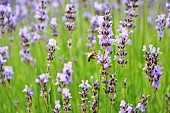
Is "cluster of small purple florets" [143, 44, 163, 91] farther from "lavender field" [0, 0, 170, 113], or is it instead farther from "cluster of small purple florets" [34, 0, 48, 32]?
"cluster of small purple florets" [34, 0, 48, 32]

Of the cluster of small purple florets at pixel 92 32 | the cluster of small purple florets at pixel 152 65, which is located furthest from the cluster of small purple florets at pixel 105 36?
the cluster of small purple florets at pixel 92 32

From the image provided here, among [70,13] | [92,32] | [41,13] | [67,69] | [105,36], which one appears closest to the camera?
[105,36]

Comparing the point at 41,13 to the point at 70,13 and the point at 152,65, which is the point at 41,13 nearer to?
the point at 70,13

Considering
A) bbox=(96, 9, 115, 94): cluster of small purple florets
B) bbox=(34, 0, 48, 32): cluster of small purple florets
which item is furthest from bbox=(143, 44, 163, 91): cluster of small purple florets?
bbox=(34, 0, 48, 32): cluster of small purple florets

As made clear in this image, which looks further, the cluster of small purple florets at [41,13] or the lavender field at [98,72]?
the cluster of small purple florets at [41,13]

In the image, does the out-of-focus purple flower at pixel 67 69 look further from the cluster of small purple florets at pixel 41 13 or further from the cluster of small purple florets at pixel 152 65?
the cluster of small purple florets at pixel 41 13

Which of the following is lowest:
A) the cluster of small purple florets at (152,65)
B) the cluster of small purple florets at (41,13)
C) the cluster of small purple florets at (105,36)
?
the cluster of small purple florets at (152,65)

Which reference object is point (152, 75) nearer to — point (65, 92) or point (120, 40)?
point (120, 40)

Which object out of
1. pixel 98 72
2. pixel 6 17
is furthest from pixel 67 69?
pixel 6 17

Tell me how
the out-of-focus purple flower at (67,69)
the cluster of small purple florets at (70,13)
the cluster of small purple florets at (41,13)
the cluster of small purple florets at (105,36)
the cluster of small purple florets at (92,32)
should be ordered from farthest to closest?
the cluster of small purple florets at (92,32) < the cluster of small purple florets at (41,13) < the cluster of small purple florets at (70,13) < the out-of-focus purple flower at (67,69) < the cluster of small purple florets at (105,36)

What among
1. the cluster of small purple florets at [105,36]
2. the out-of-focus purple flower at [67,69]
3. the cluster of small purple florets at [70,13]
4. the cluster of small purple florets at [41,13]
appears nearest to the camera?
the cluster of small purple florets at [105,36]

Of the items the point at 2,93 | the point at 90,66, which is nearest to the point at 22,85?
the point at 2,93
